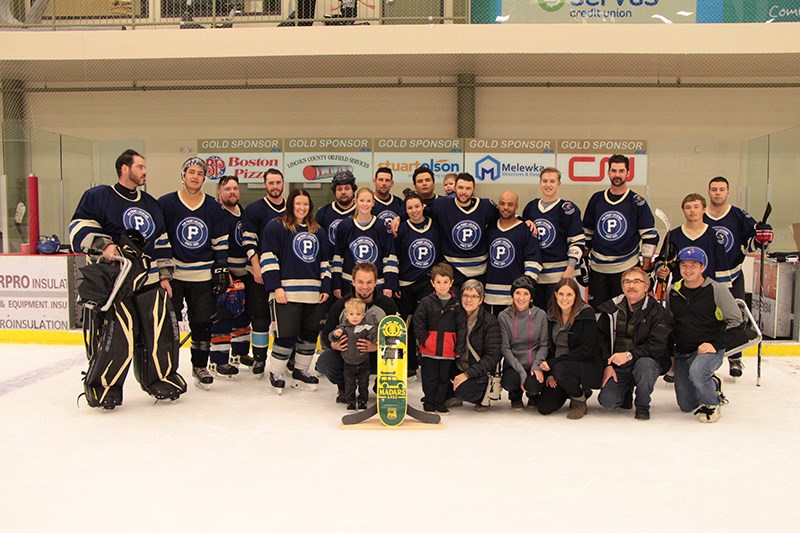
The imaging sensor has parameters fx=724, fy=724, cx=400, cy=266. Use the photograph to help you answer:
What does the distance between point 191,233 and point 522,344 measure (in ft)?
6.57

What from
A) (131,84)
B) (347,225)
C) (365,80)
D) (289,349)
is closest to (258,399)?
(289,349)

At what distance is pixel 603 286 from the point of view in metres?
4.70

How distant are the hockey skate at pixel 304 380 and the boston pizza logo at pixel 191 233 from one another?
95 cm

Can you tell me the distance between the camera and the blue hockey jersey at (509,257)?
423cm

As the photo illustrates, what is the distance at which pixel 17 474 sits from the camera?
2.87 meters

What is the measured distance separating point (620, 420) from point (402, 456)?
4.17ft

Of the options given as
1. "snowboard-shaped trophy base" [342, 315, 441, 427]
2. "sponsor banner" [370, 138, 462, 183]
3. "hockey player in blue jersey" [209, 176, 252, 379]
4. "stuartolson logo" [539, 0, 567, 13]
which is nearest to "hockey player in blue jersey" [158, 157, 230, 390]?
"hockey player in blue jersey" [209, 176, 252, 379]

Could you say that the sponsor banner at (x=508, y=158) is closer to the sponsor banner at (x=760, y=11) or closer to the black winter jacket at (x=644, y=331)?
the sponsor banner at (x=760, y=11)

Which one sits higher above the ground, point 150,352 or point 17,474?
point 150,352

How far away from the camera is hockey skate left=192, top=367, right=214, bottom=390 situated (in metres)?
4.35

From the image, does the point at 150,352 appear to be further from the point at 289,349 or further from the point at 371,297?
the point at 371,297

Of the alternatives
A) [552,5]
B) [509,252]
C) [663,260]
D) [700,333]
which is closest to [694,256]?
[700,333]

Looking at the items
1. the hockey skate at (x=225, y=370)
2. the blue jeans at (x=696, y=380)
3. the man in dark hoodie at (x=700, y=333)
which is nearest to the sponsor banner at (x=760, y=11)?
the man in dark hoodie at (x=700, y=333)

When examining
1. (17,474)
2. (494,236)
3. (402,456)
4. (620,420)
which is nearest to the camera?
(17,474)
